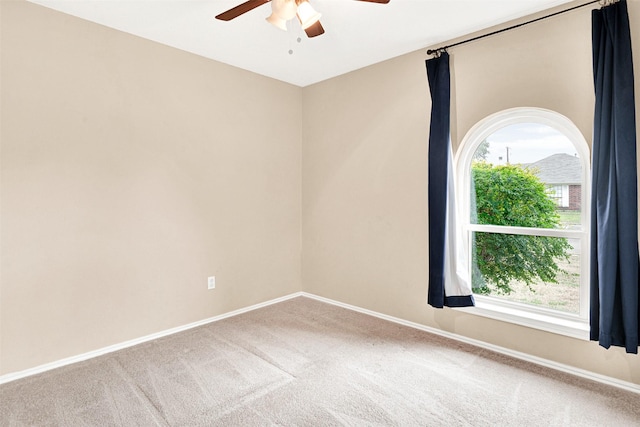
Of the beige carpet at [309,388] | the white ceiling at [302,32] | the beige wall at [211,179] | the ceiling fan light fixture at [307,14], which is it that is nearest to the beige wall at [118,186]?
the beige wall at [211,179]

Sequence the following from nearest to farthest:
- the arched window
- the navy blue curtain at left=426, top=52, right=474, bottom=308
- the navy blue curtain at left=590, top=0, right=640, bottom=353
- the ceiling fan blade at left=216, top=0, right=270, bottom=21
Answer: the ceiling fan blade at left=216, top=0, right=270, bottom=21
the navy blue curtain at left=590, top=0, right=640, bottom=353
the arched window
the navy blue curtain at left=426, top=52, right=474, bottom=308

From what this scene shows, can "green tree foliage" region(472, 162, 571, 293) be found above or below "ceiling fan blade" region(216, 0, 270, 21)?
below

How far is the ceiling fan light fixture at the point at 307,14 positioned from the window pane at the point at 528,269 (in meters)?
2.18

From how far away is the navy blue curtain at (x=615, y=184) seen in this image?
7.10 feet

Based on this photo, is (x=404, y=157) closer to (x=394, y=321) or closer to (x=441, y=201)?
(x=441, y=201)

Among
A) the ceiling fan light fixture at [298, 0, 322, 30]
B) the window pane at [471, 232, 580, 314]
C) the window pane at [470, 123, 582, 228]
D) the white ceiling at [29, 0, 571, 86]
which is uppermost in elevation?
the white ceiling at [29, 0, 571, 86]

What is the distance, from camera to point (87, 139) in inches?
108

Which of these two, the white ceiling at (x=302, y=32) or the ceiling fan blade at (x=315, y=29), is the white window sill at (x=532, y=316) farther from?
the ceiling fan blade at (x=315, y=29)

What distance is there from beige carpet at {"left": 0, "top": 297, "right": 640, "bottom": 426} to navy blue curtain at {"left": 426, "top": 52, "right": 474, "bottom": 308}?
44 cm

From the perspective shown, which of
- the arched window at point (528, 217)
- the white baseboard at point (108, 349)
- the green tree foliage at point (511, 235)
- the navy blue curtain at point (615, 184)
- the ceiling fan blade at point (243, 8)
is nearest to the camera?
the ceiling fan blade at point (243, 8)

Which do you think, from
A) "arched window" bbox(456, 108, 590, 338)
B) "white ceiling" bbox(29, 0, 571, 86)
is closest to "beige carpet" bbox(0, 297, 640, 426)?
"arched window" bbox(456, 108, 590, 338)

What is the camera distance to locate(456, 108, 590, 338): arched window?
260cm

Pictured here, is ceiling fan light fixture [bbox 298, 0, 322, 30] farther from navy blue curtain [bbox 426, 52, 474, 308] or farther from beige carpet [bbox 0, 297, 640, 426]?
beige carpet [bbox 0, 297, 640, 426]

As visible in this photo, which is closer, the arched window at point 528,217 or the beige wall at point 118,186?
the beige wall at point 118,186
